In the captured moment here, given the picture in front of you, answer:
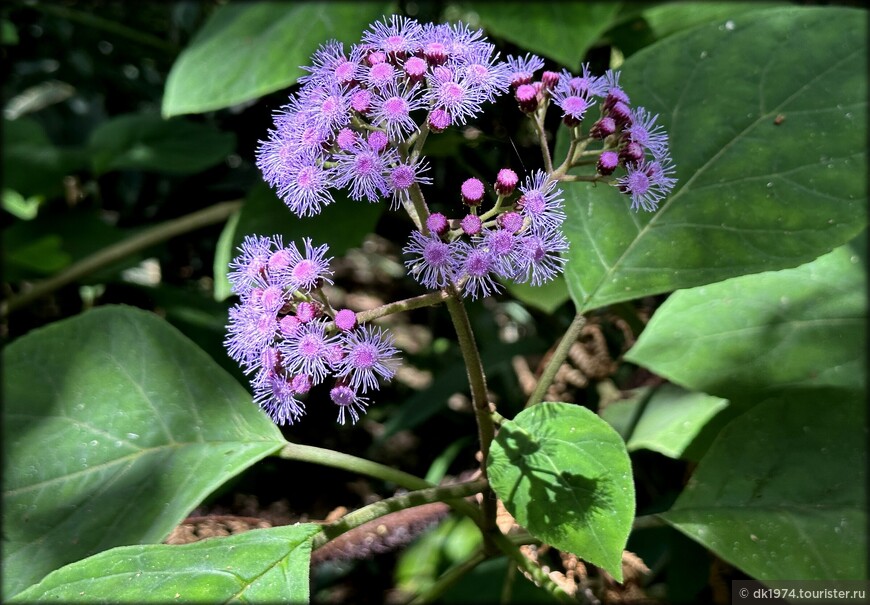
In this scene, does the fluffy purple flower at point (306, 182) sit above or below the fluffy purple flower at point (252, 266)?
above

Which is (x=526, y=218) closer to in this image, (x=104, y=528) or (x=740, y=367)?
(x=740, y=367)

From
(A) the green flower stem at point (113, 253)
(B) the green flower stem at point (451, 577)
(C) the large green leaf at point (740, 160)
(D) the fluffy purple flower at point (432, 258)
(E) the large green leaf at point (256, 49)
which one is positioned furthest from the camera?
(A) the green flower stem at point (113, 253)

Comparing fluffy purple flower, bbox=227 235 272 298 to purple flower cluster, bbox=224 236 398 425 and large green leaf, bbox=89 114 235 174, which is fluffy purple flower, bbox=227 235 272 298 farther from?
large green leaf, bbox=89 114 235 174

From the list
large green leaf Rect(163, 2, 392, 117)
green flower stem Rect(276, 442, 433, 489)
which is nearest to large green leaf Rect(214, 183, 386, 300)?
large green leaf Rect(163, 2, 392, 117)

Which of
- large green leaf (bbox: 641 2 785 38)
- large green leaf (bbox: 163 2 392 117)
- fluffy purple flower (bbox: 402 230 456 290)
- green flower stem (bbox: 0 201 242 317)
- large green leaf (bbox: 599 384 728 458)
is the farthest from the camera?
green flower stem (bbox: 0 201 242 317)

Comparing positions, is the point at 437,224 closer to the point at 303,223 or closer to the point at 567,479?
the point at 567,479

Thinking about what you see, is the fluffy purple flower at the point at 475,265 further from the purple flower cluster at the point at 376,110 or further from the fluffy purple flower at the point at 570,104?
the fluffy purple flower at the point at 570,104

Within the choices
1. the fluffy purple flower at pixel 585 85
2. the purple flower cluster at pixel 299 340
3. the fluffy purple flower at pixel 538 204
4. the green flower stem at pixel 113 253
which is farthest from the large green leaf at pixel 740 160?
the green flower stem at pixel 113 253

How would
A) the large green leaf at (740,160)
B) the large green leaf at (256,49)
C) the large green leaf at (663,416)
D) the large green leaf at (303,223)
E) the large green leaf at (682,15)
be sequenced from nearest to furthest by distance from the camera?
the large green leaf at (740,160), the large green leaf at (663,416), the large green leaf at (256,49), the large green leaf at (303,223), the large green leaf at (682,15)
